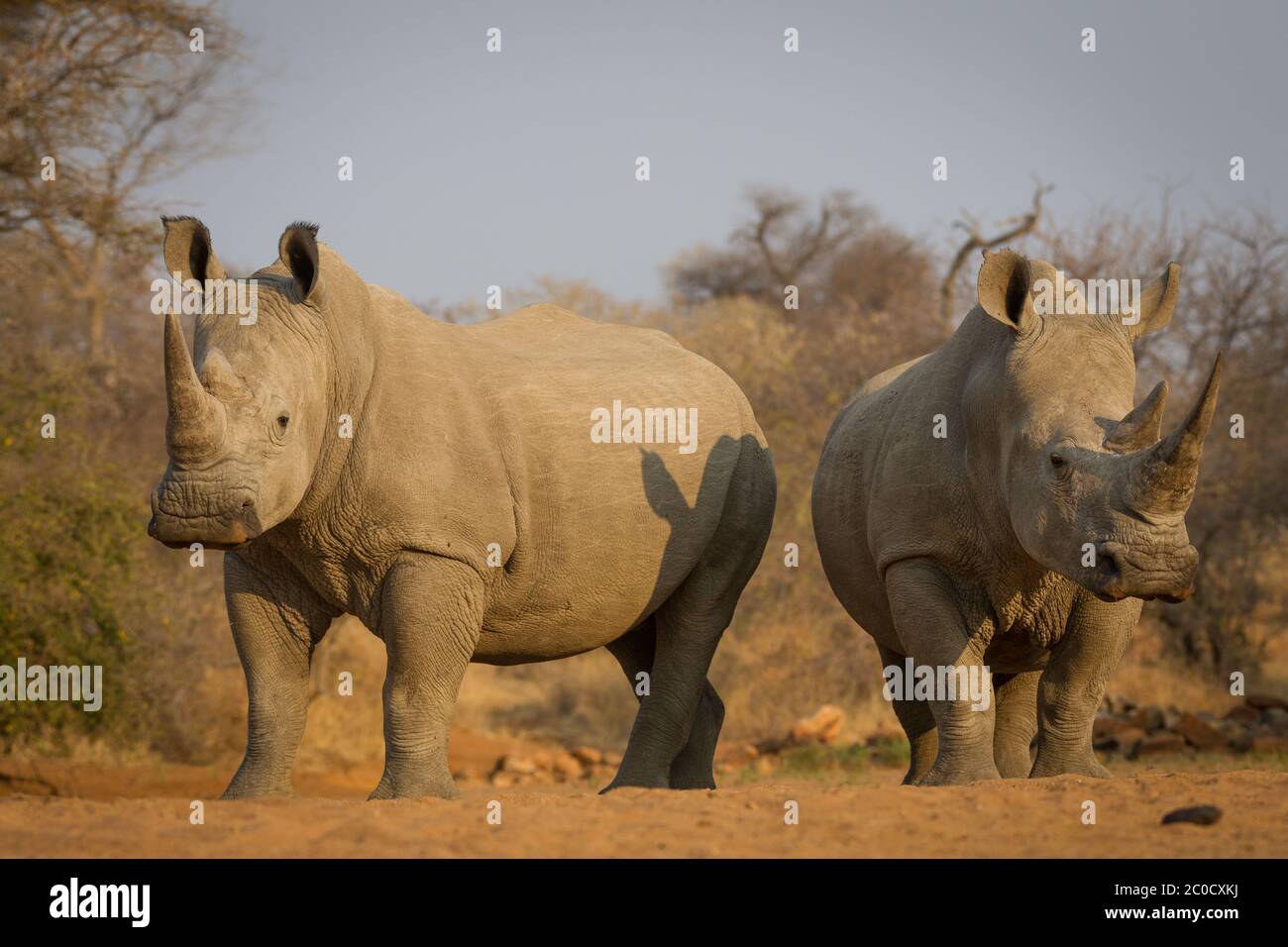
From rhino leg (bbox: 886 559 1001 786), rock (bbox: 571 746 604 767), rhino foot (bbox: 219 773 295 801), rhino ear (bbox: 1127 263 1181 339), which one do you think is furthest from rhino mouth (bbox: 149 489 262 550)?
rock (bbox: 571 746 604 767)

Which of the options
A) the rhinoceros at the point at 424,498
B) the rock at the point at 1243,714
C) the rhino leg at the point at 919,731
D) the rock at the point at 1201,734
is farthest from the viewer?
the rock at the point at 1243,714

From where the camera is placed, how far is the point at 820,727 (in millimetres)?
15016

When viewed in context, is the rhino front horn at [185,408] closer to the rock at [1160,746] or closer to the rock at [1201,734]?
the rock at [1160,746]

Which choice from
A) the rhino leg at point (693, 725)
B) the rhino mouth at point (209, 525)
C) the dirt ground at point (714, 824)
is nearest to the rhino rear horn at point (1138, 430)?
the dirt ground at point (714, 824)

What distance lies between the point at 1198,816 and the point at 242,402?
12.5ft

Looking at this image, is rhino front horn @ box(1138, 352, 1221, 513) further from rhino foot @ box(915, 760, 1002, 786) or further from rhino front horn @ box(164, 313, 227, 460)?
rhino front horn @ box(164, 313, 227, 460)

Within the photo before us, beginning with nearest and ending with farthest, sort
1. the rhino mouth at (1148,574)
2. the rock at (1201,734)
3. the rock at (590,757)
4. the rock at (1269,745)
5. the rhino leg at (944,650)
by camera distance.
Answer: the rhino mouth at (1148,574) → the rhino leg at (944,650) → the rock at (1269,745) → the rock at (1201,734) → the rock at (590,757)

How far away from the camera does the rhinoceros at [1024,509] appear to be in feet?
21.4

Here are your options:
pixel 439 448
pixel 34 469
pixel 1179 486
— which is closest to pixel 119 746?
pixel 34 469

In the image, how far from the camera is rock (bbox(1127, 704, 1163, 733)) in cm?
1388

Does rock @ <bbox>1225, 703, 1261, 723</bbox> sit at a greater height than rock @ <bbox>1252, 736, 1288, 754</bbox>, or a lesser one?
greater

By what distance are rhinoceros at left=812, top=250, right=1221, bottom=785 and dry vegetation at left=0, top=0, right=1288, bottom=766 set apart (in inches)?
294

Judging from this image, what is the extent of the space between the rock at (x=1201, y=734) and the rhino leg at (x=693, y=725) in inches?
220

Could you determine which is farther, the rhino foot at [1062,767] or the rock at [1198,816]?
the rhino foot at [1062,767]
